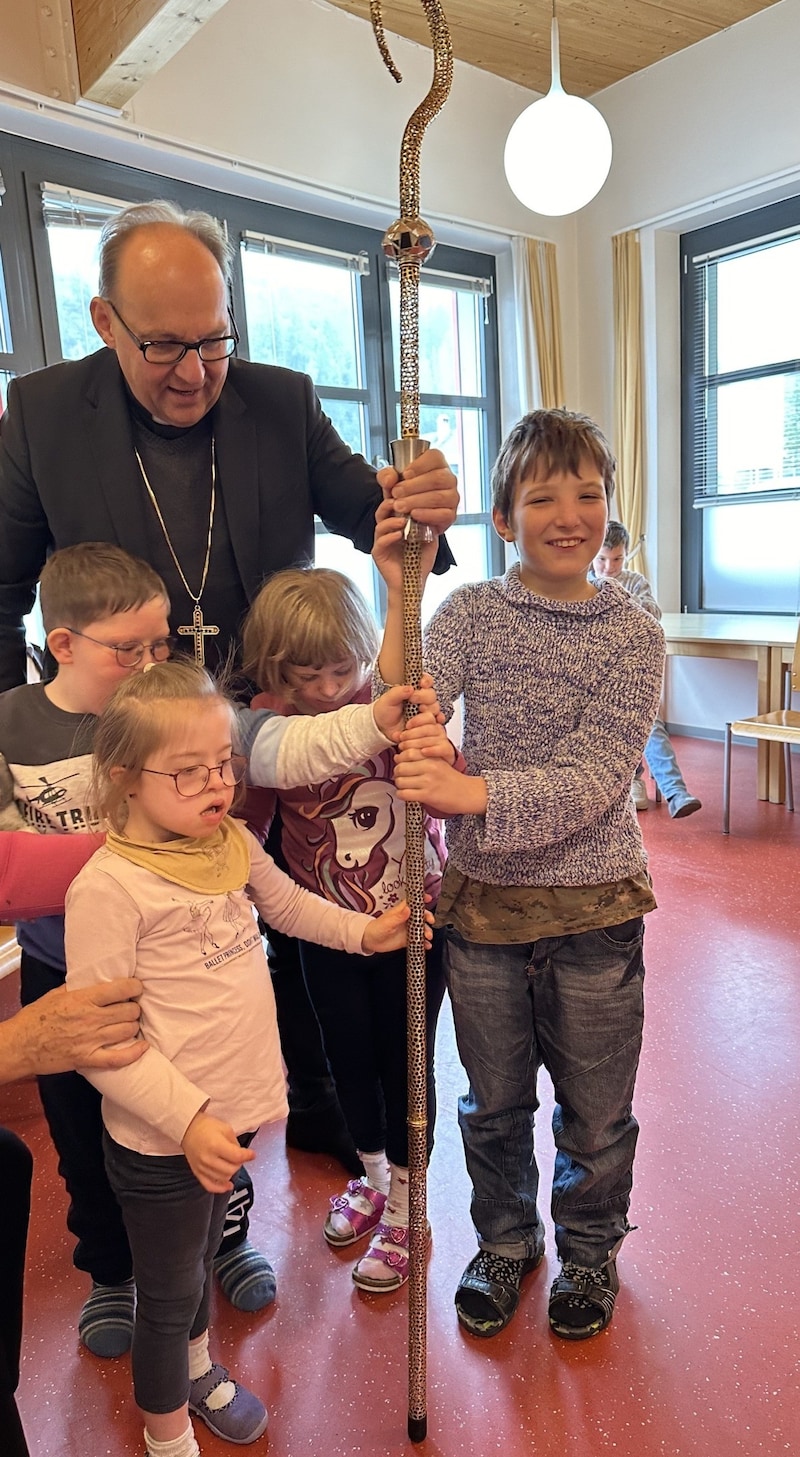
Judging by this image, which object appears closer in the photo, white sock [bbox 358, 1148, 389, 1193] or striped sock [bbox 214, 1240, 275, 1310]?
striped sock [bbox 214, 1240, 275, 1310]

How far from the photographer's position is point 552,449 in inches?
49.8

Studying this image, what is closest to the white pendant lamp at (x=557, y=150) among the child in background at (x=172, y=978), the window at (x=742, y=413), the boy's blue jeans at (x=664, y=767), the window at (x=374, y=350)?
the window at (x=374, y=350)

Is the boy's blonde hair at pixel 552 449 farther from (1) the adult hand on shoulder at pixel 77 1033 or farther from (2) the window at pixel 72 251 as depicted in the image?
(2) the window at pixel 72 251

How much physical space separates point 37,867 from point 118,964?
0.17 m

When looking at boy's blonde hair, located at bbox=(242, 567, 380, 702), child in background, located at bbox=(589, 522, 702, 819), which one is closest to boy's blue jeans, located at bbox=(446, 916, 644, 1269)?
boy's blonde hair, located at bbox=(242, 567, 380, 702)

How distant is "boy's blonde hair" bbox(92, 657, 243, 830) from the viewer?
42.5 inches

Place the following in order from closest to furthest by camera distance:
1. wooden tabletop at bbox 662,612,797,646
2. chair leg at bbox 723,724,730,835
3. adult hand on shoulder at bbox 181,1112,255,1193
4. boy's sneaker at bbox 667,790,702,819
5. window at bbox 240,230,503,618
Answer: adult hand on shoulder at bbox 181,1112,255,1193 → chair leg at bbox 723,724,730,835 → boy's sneaker at bbox 667,790,702,819 → wooden tabletop at bbox 662,612,797,646 → window at bbox 240,230,503,618

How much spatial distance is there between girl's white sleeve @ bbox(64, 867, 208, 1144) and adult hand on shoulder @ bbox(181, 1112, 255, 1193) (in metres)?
0.02

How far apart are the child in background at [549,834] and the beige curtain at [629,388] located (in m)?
4.12

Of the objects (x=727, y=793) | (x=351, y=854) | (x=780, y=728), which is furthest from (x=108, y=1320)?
(x=780, y=728)

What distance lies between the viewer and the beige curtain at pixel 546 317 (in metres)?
5.28

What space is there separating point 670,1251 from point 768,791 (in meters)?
2.90

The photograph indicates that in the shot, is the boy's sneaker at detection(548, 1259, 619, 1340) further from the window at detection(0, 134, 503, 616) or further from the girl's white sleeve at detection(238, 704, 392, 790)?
the window at detection(0, 134, 503, 616)

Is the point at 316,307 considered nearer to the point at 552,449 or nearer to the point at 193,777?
the point at 552,449
